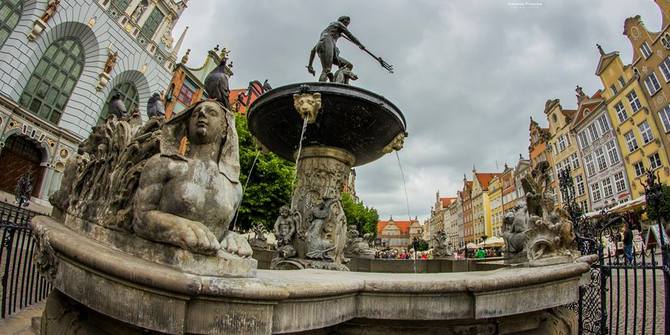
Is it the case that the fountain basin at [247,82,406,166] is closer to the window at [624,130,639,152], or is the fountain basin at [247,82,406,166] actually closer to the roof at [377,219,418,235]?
the window at [624,130,639,152]

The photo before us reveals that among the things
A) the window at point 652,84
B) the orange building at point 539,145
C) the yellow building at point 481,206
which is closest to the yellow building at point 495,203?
the yellow building at point 481,206

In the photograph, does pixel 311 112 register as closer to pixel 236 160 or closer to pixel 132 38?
pixel 236 160

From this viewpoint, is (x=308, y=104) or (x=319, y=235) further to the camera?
(x=319, y=235)

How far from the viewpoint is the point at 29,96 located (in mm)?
17578

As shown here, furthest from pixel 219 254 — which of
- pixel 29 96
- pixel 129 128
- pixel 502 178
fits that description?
pixel 502 178

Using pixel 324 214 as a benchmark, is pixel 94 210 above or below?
below

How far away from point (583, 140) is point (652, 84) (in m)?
9.38

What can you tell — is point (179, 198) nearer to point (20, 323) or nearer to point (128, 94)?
point (20, 323)

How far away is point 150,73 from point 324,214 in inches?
944

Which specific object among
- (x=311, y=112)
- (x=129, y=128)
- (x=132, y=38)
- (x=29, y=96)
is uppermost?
(x=132, y=38)

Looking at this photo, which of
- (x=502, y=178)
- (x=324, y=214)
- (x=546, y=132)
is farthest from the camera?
(x=502, y=178)

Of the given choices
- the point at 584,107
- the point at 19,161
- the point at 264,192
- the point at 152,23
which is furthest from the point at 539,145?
the point at 19,161

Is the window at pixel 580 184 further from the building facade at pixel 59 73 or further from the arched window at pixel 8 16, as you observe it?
the arched window at pixel 8 16

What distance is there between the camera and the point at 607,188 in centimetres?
3044
